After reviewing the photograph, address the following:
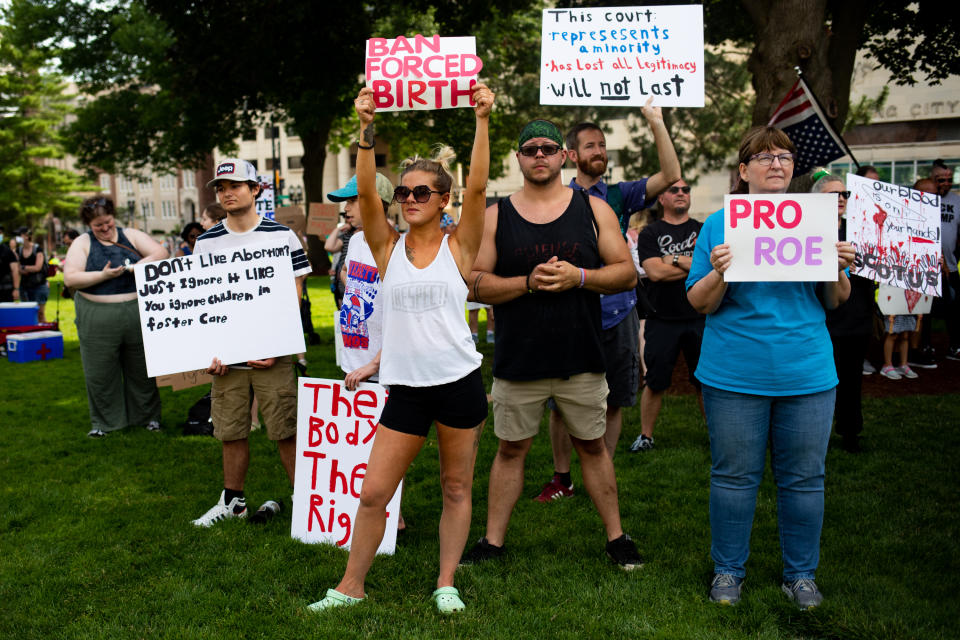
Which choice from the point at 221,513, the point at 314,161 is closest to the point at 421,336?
the point at 221,513

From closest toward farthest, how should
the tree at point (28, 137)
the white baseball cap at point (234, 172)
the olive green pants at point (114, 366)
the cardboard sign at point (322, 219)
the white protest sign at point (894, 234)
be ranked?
the white baseball cap at point (234, 172) → the white protest sign at point (894, 234) → the olive green pants at point (114, 366) → the cardboard sign at point (322, 219) → the tree at point (28, 137)

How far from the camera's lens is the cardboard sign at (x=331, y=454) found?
4.70 metres

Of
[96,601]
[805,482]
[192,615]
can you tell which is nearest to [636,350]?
[805,482]

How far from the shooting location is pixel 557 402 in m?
4.28

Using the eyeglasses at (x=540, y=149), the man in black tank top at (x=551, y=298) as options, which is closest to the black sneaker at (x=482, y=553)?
the man in black tank top at (x=551, y=298)

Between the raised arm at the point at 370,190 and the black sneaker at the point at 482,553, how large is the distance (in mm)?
1623

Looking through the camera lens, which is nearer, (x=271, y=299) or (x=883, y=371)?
(x=271, y=299)

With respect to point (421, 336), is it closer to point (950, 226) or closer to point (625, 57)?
point (625, 57)

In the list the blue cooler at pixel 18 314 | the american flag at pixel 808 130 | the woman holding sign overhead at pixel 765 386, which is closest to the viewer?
the woman holding sign overhead at pixel 765 386

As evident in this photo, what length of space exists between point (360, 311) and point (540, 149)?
142cm

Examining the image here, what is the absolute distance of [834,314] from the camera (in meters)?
6.45

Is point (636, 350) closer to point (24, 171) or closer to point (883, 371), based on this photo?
point (883, 371)

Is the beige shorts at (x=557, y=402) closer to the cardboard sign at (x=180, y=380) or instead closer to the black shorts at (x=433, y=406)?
the black shorts at (x=433, y=406)

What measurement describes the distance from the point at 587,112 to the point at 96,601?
102 feet
